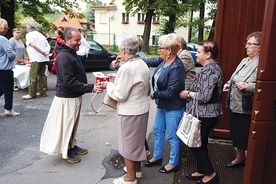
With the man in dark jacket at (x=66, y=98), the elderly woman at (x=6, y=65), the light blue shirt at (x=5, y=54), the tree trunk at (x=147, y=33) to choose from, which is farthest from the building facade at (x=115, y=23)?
the man in dark jacket at (x=66, y=98)

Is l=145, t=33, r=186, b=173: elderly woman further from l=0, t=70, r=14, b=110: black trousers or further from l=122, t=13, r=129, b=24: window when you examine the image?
l=122, t=13, r=129, b=24: window

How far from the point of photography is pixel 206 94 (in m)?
2.75

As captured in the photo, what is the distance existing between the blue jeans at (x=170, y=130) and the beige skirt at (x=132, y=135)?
441 mm

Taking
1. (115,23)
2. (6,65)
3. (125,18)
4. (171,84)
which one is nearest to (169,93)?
(171,84)

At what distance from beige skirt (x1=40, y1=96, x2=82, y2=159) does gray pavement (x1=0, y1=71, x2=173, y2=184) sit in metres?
0.26

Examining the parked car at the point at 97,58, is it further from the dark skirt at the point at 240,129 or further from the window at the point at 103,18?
the window at the point at 103,18

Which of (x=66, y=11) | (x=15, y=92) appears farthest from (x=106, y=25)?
(x=15, y=92)

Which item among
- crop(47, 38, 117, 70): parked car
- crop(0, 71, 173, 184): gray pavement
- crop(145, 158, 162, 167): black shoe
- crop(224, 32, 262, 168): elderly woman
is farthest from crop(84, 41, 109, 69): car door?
crop(224, 32, 262, 168): elderly woman

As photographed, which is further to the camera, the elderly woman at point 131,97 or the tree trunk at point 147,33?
the tree trunk at point 147,33

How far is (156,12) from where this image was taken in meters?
22.8

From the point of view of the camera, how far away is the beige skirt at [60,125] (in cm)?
340

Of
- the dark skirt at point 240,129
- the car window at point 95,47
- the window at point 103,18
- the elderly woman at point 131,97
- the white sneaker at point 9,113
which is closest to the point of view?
the elderly woman at point 131,97

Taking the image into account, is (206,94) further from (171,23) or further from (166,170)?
(171,23)

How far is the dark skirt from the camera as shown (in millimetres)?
3094
